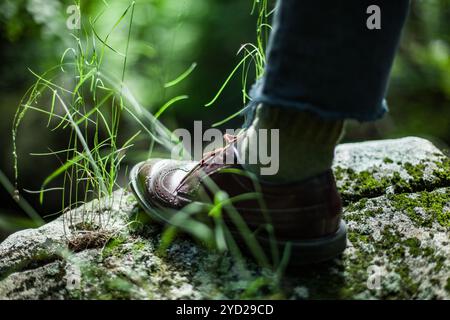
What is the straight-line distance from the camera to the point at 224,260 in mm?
1338

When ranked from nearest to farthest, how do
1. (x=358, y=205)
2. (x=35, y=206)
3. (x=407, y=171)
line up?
(x=358, y=205), (x=407, y=171), (x=35, y=206)

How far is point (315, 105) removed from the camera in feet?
3.50

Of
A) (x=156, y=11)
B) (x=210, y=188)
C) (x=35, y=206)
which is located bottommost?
(x=35, y=206)

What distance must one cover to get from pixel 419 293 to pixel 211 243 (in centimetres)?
57

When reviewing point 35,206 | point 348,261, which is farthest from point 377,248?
point 35,206

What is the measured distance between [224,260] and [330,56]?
2.09 ft

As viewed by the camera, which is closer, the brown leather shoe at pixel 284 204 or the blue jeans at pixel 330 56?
the blue jeans at pixel 330 56

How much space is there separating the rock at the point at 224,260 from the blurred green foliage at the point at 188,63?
5.60ft

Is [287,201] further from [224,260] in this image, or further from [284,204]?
[224,260]

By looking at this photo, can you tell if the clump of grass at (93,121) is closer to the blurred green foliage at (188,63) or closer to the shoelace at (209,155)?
the shoelace at (209,155)

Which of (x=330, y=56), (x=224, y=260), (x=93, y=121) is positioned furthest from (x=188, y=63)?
(x=330, y=56)

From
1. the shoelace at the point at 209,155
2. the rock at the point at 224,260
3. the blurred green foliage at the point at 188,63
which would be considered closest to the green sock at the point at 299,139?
the shoelace at the point at 209,155

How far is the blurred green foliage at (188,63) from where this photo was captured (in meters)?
3.13

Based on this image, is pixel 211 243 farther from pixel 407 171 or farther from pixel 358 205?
pixel 407 171
